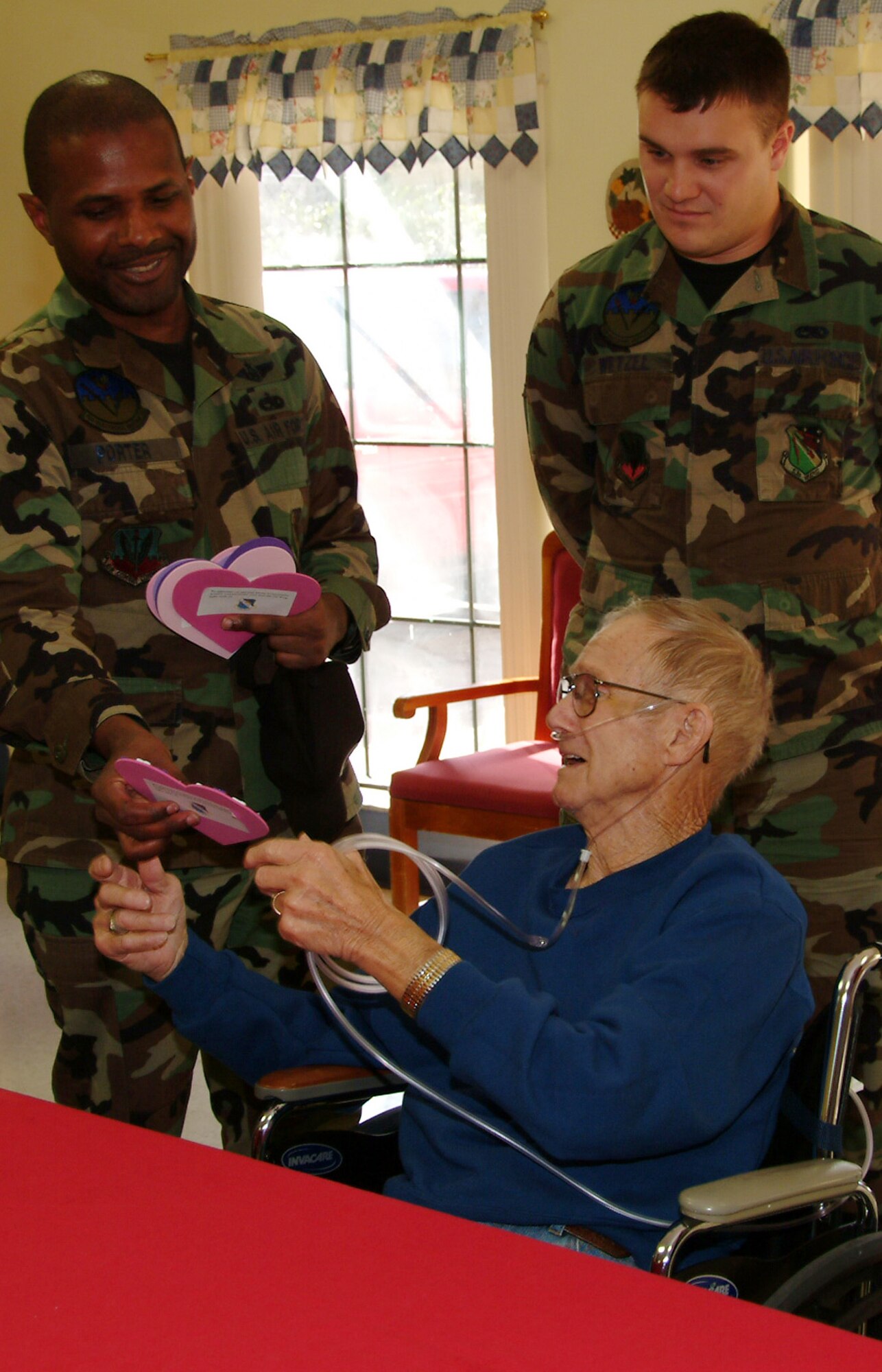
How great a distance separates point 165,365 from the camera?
204 cm

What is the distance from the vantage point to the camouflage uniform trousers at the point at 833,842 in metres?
2.09

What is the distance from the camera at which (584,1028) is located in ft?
4.60

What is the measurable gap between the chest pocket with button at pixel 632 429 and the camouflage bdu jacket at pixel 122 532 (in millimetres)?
432

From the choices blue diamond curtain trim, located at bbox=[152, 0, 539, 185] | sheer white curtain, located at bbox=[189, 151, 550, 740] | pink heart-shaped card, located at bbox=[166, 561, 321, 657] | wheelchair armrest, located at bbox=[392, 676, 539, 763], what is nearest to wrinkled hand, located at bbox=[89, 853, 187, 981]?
pink heart-shaped card, located at bbox=[166, 561, 321, 657]

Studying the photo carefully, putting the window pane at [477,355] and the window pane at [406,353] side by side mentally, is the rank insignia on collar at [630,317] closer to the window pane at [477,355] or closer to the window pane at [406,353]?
the window pane at [477,355]

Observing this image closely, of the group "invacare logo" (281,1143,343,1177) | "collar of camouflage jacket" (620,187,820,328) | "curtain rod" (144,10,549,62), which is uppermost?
"curtain rod" (144,10,549,62)

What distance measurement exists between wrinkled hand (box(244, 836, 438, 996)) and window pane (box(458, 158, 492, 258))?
3.24 meters

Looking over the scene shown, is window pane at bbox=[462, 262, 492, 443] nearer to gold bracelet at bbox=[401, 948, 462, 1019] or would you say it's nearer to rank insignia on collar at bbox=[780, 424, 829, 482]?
rank insignia on collar at bbox=[780, 424, 829, 482]

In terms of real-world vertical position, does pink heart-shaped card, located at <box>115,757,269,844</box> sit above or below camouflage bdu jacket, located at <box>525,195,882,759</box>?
below

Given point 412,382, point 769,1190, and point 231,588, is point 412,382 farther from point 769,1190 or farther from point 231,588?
point 769,1190

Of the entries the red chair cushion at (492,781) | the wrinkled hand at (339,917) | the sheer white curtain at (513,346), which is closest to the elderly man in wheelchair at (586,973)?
the wrinkled hand at (339,917)

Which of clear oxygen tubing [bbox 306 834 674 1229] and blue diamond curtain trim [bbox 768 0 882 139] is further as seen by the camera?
blue diamond curtain trim [bbox 768 0 882 139]

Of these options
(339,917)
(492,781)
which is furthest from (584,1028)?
(492,781)

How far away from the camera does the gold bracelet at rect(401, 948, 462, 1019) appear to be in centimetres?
139
